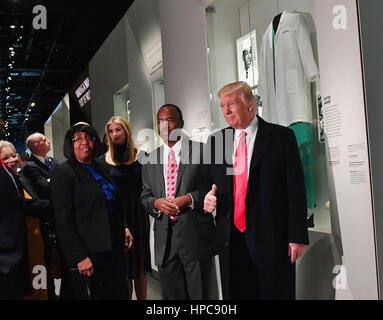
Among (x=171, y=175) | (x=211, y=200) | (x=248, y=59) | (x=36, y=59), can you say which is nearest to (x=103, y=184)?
(x=171, y=175)

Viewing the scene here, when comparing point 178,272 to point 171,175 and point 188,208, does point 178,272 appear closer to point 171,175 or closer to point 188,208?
point 188,208

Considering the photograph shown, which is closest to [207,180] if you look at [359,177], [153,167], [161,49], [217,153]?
[217,153]

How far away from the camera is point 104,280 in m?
2.62

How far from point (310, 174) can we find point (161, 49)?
2343 millimetres

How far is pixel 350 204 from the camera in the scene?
238 cm

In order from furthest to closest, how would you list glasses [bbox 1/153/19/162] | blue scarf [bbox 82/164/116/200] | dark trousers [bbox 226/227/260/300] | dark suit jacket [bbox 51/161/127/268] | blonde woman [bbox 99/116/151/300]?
1. blonde woman [bbox 99/116/151/300]
2. glasses [bbox 1/153/19/162]
3. blue scarf [bbox 82/164/116/200]
4. dark suit jacket [bbox 51/161/127/268]
5. dark trousers [bbox 226/227/260/300]

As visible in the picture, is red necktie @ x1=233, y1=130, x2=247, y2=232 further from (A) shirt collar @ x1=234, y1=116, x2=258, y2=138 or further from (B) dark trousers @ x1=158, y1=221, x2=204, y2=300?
(B) dark trousers @ x1=158, y1=221, x2=204, y2=300

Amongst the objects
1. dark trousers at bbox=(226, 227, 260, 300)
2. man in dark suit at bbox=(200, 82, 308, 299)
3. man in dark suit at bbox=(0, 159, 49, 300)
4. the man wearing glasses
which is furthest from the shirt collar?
man in dark suit at bbox=(0, 159, 49, 300)

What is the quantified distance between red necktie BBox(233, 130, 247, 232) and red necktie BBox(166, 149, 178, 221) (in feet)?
1.98

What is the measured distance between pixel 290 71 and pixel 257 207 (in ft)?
3.71

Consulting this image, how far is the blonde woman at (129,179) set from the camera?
3172mm

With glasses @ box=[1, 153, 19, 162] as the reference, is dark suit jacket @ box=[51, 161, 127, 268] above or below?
below

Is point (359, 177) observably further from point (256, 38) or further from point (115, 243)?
point (256, 38)

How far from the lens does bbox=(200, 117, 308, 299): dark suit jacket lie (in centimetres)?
224
